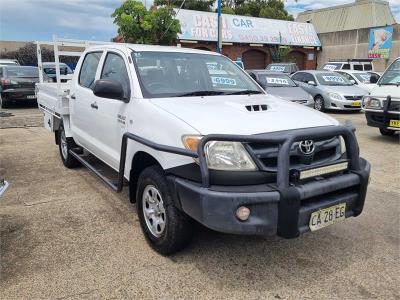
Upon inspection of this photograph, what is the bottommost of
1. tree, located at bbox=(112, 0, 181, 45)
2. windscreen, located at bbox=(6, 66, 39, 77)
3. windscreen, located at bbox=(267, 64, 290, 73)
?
windscreen, located at bbox=(6, 66, 39, 77)

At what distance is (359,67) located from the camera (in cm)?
2212

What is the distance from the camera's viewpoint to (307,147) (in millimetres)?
3062

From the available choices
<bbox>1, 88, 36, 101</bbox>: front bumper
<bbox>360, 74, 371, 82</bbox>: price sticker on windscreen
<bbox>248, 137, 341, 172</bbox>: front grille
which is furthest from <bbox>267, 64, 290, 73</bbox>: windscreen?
<bbox>248, 137, 341, 172</bbox>: front grille

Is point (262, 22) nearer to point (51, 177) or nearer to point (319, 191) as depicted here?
point (51, 177)

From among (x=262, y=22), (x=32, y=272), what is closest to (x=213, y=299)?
(x=32, y=272)

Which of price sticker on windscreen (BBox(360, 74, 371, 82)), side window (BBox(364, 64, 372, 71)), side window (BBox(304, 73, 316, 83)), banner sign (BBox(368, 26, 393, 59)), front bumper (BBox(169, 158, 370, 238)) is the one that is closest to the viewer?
front bumper (BBox(169, 158, 370, 238))

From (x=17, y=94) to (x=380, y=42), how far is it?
2472 centimetres

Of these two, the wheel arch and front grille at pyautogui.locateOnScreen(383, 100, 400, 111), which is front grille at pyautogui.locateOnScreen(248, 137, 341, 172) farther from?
front grille at pyautogui.locateOnScreen(383, 100, 400, 111)

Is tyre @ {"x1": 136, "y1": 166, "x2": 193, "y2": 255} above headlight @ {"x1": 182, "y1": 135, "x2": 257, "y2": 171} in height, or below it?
below

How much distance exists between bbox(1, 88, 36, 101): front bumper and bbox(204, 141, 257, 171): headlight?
13.1 meters

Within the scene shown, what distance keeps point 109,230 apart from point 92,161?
2.19m

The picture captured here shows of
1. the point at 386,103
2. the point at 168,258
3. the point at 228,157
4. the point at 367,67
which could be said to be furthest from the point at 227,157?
the point at 367,67

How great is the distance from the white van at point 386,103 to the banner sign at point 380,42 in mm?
21530

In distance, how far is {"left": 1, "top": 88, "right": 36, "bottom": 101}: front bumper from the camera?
1400 centimetres
